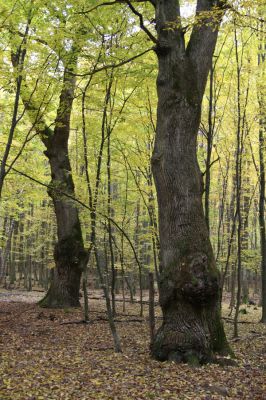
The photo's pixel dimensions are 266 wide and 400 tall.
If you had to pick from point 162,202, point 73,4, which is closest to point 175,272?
point 162,202

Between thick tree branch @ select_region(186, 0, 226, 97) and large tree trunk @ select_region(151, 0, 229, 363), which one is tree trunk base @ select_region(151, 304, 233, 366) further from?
thick tree branch @ select_region(186, 0, 226, 97)

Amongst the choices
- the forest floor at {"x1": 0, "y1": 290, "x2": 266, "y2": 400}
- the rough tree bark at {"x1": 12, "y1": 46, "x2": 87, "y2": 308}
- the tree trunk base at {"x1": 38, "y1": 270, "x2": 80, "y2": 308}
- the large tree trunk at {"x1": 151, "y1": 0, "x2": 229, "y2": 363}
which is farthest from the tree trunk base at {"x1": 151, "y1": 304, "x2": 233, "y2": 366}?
A: the tree trunk base at {"x1": 38, "y1": 270, "x2": 80, "y2": 308}

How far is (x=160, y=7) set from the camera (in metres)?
5.84

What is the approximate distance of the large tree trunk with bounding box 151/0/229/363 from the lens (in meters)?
5.06

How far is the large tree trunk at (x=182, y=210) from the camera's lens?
506 cm

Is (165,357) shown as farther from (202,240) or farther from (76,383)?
(202,240)

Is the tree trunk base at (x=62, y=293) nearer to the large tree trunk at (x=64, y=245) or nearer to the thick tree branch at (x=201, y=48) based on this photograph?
the large tree trunk at (x=64, y=245)

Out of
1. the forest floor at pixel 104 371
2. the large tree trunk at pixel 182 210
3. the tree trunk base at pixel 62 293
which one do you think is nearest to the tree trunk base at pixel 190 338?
the large tree trunk at pixel 182 210

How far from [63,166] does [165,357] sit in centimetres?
776

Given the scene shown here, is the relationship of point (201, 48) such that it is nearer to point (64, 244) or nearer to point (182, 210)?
point (182, 210)

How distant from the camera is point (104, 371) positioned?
16.2 ft

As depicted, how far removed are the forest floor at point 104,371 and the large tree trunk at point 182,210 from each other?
412 mm

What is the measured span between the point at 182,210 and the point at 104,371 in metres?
2.50

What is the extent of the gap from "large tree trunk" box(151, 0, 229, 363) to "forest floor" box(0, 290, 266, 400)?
0.41 meters
